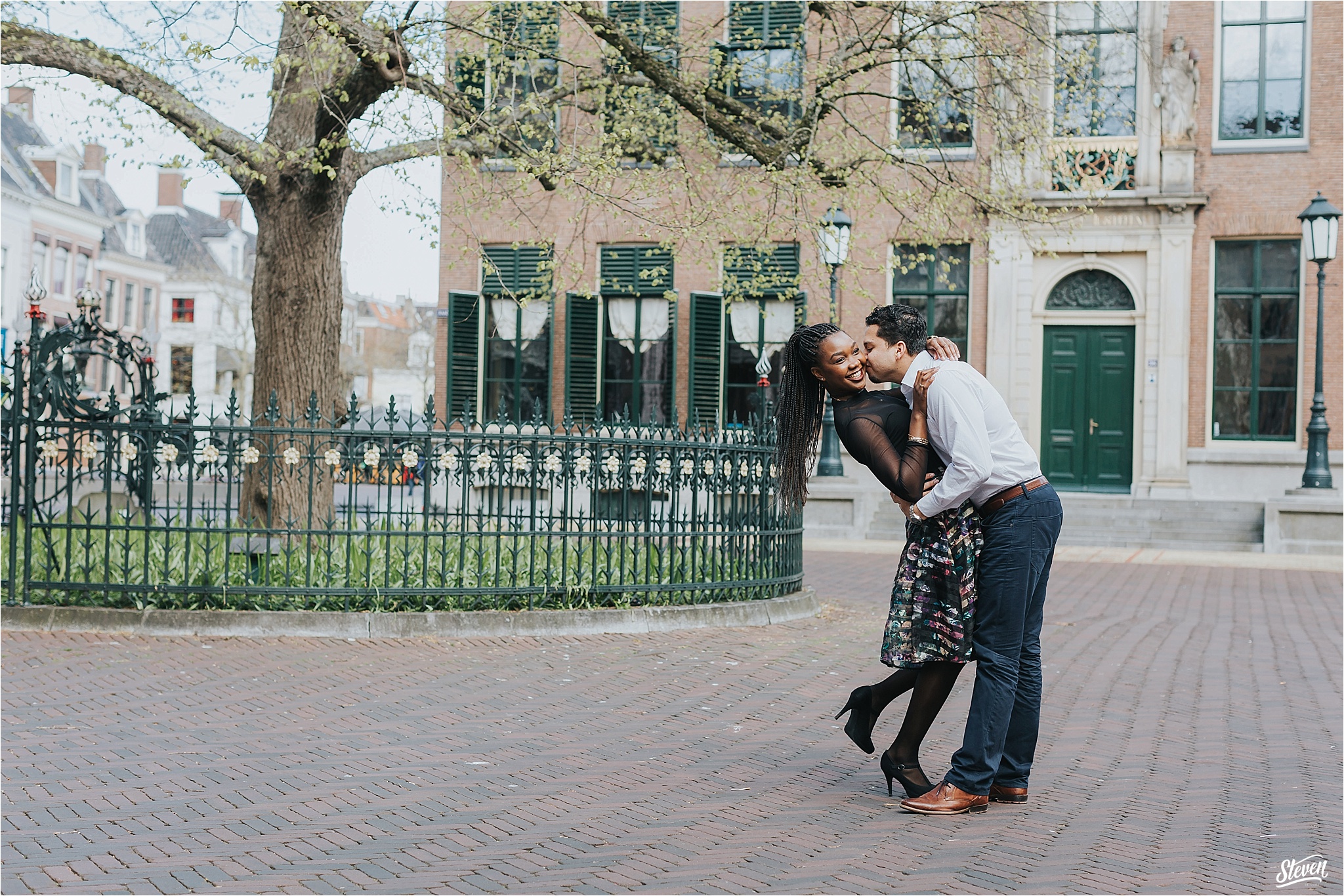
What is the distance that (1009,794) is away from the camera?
4551mm

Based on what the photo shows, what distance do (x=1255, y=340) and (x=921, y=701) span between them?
17.6m

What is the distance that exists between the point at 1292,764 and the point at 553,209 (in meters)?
18.3

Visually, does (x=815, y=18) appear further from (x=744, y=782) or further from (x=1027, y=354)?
(x=744, y=782)

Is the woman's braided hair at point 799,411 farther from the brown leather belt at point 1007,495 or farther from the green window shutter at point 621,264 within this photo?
the green window shutter at point 621,264

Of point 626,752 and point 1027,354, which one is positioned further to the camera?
point 1027,354

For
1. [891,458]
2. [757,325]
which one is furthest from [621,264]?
[891,458]

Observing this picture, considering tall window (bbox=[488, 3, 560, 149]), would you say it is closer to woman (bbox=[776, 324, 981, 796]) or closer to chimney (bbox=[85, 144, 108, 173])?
woman (bbox=[776, 324, 981, 796])

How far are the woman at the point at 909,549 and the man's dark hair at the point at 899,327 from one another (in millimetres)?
79

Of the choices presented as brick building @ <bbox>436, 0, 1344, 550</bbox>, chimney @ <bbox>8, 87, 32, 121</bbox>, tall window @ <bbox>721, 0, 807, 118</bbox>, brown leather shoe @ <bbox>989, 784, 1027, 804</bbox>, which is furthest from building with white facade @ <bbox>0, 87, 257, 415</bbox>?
A: brown leather shoe @ <bbox>989, 784, 1027, 804</bbox>

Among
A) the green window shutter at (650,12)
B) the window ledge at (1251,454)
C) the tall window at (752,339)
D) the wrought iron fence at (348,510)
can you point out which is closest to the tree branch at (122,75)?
the wrought iron fence at (348,510)

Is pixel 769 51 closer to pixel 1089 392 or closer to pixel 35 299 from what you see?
pixel 1089 392

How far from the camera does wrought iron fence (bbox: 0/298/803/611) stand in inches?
316

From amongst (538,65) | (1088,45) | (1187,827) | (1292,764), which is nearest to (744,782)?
(1187,827)

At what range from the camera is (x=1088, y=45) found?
12.8 metres
